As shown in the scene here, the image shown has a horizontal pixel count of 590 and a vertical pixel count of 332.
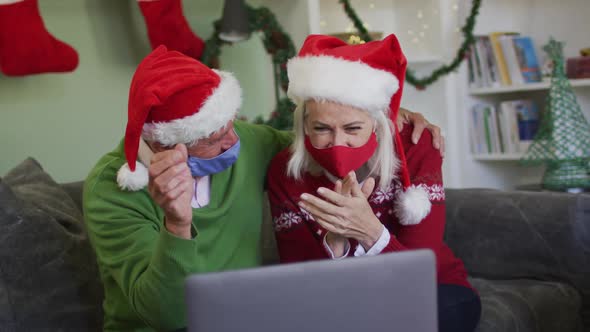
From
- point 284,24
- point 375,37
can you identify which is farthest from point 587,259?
point 284,24

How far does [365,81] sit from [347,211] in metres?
0.34

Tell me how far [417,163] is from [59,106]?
1433 millimetres

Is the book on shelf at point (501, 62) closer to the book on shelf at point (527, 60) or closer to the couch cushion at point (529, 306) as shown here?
the book on shelf at point (527, 60)

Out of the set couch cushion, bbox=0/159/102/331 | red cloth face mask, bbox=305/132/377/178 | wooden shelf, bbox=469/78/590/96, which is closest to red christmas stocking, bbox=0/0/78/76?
couch cushion, bbox=0/159/102/331

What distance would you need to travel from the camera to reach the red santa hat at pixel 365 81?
4.88 ft

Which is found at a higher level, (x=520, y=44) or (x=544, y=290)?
(x=520, y=44)

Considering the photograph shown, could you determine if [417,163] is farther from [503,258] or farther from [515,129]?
[515,129]

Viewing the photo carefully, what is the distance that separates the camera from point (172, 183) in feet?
3.89

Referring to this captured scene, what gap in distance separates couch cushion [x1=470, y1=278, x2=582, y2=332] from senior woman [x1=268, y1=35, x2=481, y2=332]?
135 millimetres

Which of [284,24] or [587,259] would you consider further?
[284,24]

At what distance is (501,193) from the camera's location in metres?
2.06

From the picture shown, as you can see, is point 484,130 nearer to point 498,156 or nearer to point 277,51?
point 498,156

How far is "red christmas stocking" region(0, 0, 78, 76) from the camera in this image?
2.12 metres

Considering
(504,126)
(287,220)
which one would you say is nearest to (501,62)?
(504,126)
